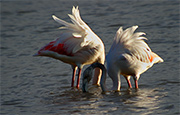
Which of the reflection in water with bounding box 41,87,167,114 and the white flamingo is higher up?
the white flamingo

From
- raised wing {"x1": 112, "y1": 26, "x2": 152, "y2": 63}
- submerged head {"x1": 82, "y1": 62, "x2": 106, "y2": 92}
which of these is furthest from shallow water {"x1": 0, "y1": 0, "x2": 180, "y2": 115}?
raised wing {"x1": 112, "y1": 26, "x2": 152, "y2": 63}

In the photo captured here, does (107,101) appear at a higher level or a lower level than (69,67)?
lower

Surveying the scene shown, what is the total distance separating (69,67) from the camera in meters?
8.48

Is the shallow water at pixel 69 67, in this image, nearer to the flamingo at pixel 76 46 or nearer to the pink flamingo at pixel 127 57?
the pink flamingo at pixel 127 57

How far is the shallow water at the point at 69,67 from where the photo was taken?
6.23 meters

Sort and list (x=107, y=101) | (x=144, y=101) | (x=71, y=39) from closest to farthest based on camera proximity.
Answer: (x=144, y=101) → (x=107, y=101) → (x=71, y=39)

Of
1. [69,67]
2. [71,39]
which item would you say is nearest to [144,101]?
[71,39]

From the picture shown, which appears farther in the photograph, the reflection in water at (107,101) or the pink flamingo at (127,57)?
the pink flamingo at (127,57)

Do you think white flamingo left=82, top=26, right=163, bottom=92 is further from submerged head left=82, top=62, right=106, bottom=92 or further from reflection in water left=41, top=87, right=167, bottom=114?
reflection in water left=41, top=87, right=167, bottom=114

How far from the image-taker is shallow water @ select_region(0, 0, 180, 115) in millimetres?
6234

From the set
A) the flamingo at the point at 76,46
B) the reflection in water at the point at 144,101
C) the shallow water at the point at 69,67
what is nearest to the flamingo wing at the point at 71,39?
the flamingo at the point at 76,46

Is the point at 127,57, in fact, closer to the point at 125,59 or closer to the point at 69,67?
the point at 125,59

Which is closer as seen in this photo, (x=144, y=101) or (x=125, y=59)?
(x=144, y=101)

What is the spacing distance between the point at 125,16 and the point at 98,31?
1.50m
